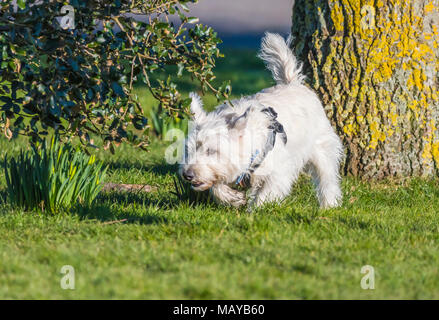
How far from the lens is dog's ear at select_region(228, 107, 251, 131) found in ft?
16.7

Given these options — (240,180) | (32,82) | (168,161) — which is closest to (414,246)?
(240,180)

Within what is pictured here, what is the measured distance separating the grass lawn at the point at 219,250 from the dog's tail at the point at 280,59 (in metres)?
1.30

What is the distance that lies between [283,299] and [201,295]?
42 cm

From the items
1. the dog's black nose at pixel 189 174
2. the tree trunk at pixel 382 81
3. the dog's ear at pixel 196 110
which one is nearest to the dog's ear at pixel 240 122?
the dog's ear at pixel 196 110

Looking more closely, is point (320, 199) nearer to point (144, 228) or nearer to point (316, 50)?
point (316, 50)

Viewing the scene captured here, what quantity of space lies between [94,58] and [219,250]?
1.65 metres

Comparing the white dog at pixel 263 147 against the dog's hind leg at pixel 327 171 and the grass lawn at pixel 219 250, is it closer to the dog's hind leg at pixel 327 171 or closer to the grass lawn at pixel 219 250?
the dog's hind leg at pixel 327 171

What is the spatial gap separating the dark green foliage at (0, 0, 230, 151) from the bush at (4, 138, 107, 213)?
21 centimetres

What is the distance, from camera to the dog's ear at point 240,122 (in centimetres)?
508

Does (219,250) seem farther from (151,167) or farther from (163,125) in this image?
(163,125)

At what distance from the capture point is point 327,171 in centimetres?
613

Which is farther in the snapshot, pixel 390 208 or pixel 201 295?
pixel 390 208

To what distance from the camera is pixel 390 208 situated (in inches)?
228

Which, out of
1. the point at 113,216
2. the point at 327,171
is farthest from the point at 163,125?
the point at 113,216
